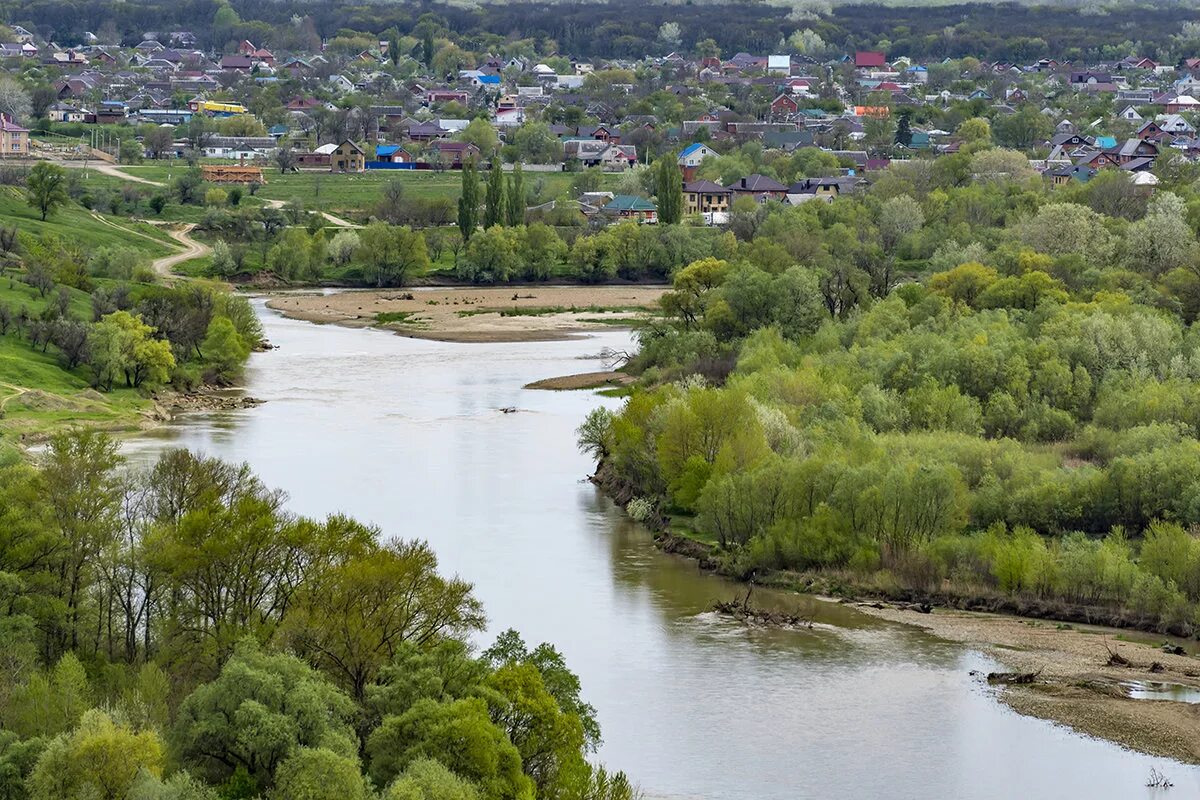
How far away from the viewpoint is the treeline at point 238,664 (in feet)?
60.4

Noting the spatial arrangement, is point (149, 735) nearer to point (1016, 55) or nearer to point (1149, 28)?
point (1016, 55)

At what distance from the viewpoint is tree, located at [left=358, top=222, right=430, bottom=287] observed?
3049 inches

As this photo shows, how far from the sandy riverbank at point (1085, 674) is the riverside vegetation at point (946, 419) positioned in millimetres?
979

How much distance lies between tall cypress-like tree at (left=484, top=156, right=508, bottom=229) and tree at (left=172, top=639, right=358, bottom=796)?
6195cm

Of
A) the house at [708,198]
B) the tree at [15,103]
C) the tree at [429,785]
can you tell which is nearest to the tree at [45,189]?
the house at [708,198]

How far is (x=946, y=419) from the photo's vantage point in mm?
39906

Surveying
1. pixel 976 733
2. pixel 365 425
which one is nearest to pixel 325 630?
pixel 976 733

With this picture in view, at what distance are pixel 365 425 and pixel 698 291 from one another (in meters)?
14.3

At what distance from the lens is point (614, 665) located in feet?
90.0

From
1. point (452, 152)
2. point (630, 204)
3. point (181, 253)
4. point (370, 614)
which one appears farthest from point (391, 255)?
point (370, 614)

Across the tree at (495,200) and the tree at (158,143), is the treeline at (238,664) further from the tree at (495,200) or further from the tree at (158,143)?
the tree at (158,143)

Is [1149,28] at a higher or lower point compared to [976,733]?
higher

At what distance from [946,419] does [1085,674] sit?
512 inches

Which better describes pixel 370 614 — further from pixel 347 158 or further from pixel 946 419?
pixel 347 158
